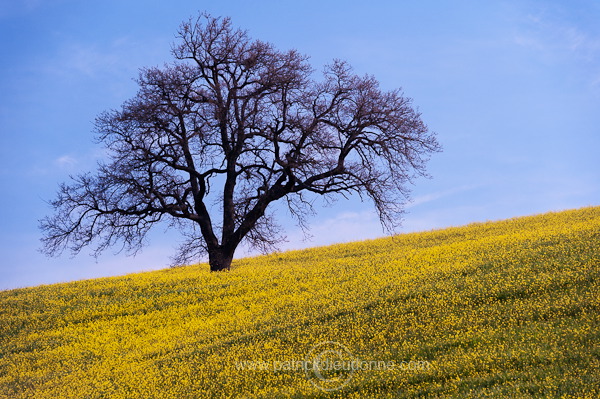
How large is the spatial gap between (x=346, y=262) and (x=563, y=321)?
1672 cm

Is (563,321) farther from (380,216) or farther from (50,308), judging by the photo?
(50,308)

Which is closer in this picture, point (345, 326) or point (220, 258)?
point (345, 326)

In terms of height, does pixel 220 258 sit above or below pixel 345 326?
above

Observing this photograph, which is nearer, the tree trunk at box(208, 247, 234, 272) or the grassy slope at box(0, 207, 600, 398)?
the grassy slope at box(0, 207, 600, 398)

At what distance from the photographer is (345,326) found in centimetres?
1741

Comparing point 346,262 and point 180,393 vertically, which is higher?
point 346,262

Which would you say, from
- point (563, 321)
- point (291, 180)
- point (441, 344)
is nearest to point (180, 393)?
point (441, 344)

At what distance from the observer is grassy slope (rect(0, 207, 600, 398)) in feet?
41.5

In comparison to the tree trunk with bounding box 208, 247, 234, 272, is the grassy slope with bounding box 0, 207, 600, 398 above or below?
below

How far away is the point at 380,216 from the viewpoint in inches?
1280

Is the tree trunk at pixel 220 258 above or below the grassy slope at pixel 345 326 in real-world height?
above

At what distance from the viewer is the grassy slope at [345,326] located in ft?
41.5

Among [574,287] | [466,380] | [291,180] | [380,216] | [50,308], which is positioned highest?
[291,180]

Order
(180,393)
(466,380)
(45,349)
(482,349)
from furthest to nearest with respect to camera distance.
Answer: (45,349), (180,393), (482,349), (466,380)
